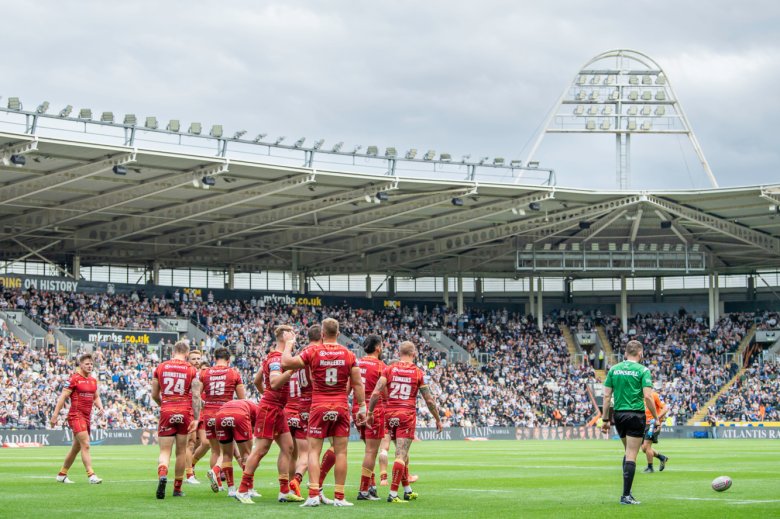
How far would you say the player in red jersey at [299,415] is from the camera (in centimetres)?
1486

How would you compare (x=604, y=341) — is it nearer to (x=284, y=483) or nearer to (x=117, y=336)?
(x=117, y=336)

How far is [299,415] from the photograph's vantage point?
15.0 meters

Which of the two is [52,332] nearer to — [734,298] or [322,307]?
[322,307]

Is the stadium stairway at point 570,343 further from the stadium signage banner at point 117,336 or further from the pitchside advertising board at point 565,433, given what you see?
the stadium signage banner at point 117,336

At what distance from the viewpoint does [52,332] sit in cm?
5503

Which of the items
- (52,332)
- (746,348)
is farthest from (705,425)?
(52,332)

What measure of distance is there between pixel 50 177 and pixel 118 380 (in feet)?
30.8

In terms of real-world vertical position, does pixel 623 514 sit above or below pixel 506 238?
below

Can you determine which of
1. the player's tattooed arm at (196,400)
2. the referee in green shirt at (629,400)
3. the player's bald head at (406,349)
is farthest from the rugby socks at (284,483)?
the referee in green shirt at (629,400)

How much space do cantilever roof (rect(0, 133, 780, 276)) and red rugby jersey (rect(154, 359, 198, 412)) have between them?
30.0m

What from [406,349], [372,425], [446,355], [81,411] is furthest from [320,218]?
[406,349]

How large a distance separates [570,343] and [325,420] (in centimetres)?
6335

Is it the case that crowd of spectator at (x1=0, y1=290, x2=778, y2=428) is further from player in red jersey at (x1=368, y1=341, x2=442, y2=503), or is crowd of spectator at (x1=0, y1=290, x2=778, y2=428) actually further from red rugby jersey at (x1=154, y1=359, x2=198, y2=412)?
player in red jersey at (x1=368, y1=341, x2=442, y2=503)

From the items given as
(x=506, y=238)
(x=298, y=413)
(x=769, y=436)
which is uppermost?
(x=506, y=238)
